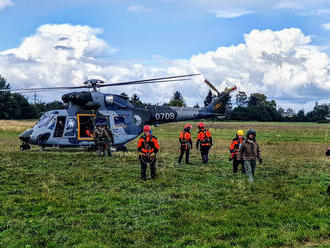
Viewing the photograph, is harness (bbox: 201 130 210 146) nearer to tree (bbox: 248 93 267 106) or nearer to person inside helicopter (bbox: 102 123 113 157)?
person inside helicopter (bbox: 102 123 113 157)

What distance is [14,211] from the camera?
8930 millimetres

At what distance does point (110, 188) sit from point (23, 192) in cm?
239

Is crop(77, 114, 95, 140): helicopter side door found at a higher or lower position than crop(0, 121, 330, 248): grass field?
higher

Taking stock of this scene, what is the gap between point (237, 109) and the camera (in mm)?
127812

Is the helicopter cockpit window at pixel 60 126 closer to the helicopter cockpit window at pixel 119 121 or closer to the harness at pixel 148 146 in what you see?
the helicopter cockpit window at pixel 119 121

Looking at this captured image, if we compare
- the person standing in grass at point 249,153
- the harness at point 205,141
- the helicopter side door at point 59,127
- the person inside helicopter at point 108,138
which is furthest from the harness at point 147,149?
the helicopter side door at point 59,127

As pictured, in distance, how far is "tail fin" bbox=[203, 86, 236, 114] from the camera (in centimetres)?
2758

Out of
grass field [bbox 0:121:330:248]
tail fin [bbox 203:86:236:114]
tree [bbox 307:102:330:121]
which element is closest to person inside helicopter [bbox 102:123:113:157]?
grass field [bbox 0:121:330:248]

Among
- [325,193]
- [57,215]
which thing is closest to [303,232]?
[325,193]

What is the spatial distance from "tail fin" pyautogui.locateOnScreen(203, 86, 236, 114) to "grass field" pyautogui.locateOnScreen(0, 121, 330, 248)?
39.0 ft

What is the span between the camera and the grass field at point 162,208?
23.4ft

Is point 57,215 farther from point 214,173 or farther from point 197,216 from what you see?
point 214,173

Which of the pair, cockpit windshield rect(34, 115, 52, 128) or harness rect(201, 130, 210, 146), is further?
cockpit windshield rect(34, 115, 52, 128)

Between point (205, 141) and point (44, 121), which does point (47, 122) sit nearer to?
point (44, 121)
